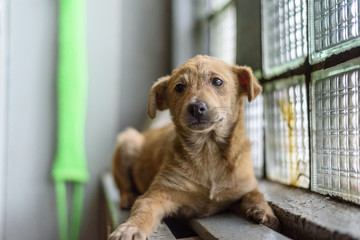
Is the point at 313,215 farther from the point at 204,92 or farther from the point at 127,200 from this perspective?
the point at 127,200

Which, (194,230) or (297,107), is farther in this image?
(297,107)

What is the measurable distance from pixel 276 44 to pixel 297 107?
51 cm

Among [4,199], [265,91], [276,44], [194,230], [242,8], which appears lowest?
[4,199]

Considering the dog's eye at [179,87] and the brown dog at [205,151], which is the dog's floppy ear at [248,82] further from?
the dog's eye at [179,87]

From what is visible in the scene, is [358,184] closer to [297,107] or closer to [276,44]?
[297,107]

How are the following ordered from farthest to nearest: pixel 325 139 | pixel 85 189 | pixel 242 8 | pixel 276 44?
pixel 85 189 → pixel 242 8 → pixel 276 44 → pixel 325 139

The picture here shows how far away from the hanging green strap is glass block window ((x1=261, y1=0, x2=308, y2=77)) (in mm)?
2464

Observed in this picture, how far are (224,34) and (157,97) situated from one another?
1.40 m

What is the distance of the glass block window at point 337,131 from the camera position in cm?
147

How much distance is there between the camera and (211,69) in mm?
1879

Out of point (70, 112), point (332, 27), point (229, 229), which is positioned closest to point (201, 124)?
point (229, 229)

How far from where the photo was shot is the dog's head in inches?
65.5

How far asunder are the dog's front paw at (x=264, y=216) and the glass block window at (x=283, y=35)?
90 cm

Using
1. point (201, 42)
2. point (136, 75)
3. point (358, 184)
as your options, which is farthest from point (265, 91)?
point (136, 75)
